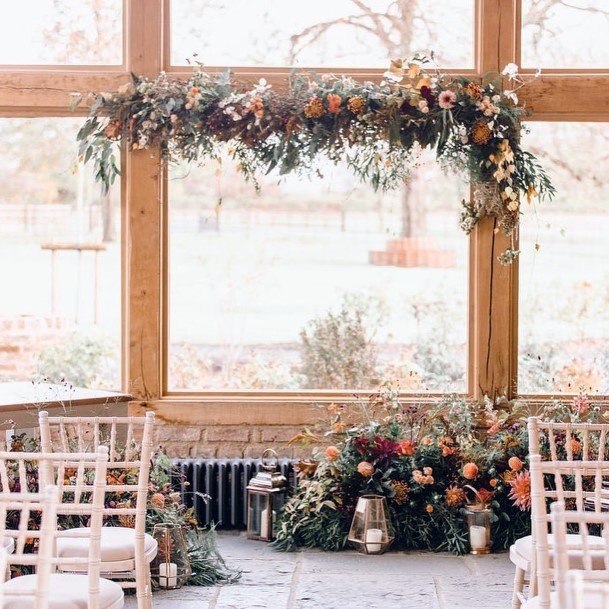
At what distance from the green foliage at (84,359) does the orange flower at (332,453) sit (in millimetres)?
1450

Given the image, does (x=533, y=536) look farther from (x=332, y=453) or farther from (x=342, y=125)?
(x=342, y=125)

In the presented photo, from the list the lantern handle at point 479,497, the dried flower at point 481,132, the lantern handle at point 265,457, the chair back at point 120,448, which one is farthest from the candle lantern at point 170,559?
the dried flower at point 481,132

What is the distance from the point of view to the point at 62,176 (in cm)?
601

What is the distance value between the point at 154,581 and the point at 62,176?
2.58 m

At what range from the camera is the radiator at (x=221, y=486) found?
577cm

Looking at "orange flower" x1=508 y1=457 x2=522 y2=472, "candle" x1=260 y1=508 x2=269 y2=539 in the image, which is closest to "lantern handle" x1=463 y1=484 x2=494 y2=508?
"orange flower" x1=508 y1=457 x2=522 y2=472

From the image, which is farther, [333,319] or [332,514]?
[333,319]

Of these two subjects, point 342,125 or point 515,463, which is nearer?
point 515,463

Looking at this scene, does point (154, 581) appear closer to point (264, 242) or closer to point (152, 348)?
point (152, 348)

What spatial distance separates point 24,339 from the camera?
604 centimetres

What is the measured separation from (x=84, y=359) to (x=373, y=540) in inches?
82.7

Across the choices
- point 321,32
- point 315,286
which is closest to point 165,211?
point 315,286

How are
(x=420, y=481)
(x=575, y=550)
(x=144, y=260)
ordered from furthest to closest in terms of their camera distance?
(x=144, y=260), (x=420, y=481), (x=575, y=550)

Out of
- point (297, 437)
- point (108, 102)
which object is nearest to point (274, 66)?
point (108, 102)
